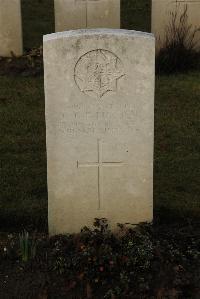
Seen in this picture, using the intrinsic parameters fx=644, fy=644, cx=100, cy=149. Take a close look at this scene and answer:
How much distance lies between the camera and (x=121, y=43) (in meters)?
4.21

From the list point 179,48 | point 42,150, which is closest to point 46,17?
point 179,48

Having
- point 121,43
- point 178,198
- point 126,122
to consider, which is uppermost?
point 121,43

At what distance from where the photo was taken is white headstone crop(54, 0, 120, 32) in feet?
29.6

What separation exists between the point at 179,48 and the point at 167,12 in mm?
589

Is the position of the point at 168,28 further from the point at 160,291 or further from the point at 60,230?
the point at 160,291

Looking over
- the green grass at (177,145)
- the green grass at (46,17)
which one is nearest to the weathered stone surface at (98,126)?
the green grass at (177,145)

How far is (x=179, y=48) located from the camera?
8773 mm

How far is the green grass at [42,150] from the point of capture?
17.2 feet

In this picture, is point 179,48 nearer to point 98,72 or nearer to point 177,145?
point 177,145

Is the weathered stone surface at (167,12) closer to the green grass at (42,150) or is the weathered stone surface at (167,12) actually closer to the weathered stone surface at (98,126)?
the green grass at (42,150)

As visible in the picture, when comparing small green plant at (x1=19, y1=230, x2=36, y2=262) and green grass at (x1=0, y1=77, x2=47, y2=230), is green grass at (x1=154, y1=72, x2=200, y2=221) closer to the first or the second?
green grass at (x1=0, y1=77, x2=47, y2=230)

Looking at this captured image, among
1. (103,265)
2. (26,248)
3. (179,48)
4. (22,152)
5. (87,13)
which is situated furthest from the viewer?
(87,13)

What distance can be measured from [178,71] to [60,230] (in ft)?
15.0

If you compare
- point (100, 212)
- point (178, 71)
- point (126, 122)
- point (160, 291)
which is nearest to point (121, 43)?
point (126, 122)
